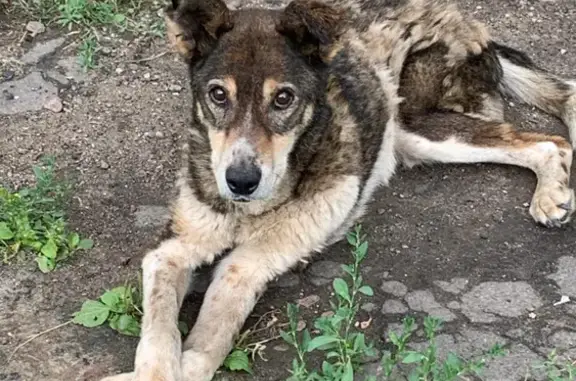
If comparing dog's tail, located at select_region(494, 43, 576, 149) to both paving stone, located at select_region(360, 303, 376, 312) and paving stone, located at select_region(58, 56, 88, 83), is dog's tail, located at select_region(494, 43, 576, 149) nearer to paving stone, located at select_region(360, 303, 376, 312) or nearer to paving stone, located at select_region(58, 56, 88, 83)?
paving stone, located at select_region(360, 303, 376, 312)

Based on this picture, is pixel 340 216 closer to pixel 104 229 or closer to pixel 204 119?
pixel 204 119

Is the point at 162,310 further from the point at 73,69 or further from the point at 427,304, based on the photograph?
the point at 73,69

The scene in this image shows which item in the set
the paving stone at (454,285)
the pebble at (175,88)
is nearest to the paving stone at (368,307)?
the paving stone at (454,285)

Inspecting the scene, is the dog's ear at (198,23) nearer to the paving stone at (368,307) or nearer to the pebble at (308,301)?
the pebble at (308,301)

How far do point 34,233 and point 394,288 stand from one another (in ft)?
5.91

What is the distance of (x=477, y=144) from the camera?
5590 millimetres

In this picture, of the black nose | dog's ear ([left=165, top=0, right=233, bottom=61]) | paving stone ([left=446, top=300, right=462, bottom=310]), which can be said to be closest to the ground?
paving stone ([left=446, top=300, right=462, bottom=310])

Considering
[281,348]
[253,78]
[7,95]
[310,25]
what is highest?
[310,25]

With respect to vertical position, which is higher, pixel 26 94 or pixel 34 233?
pixel 34 233

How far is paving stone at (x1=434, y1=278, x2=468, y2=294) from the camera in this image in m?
4.82

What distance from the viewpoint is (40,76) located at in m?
6.28

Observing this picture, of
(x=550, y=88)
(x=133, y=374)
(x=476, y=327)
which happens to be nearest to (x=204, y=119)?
(x=133, y=374)

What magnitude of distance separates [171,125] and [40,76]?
0.96 metres

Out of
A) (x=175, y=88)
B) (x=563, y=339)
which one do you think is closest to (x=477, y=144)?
(x=563, y=339)
